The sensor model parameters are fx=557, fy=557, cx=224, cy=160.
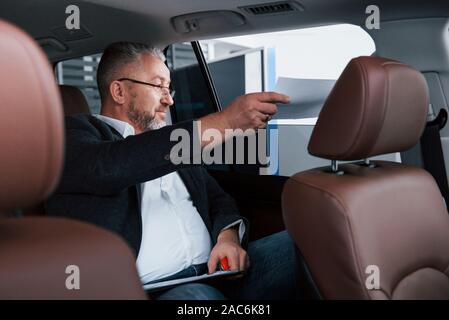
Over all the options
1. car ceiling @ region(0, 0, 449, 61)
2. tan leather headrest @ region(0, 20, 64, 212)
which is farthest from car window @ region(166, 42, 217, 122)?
tan leather headrest @ region(0, 20, 64, 212)

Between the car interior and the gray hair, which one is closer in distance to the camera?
the car interior

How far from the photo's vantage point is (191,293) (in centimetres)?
136

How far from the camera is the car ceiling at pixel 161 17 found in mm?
1888

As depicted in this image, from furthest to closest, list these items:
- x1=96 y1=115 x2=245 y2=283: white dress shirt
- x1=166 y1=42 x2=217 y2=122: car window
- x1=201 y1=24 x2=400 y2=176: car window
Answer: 1. x1=166 y1=42 x2=217 y2=122: car window
2. x1=201 y1=24 x2=400 y2=176: car window
3. x1=96 y1=115 x2=245 y2=283: white dress shirt

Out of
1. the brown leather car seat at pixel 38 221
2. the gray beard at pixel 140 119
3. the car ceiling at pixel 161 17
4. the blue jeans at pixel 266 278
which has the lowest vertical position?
the blue jeans at pixel 266 278

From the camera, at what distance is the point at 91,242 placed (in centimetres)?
90

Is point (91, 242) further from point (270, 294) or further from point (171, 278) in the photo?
point (270, 294)

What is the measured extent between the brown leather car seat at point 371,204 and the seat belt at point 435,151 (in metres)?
0.46

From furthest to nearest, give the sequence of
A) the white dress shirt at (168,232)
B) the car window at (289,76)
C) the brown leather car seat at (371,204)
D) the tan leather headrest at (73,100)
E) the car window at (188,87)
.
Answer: the car window at (188,87) → the tan leather headrest at (73,100) → the car window at (289,76) → the white dress shirt at (168,232) → the brown leather car seat at (371,204)

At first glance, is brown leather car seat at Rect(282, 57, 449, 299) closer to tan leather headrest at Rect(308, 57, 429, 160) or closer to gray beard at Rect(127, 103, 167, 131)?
tan leather headrest at Rect(308, 57, 429, 160)

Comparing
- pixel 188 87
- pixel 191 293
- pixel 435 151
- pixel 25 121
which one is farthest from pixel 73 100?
pixel 25 121

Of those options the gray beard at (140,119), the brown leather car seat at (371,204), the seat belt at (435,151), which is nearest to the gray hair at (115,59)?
the gray beard at (140,119)

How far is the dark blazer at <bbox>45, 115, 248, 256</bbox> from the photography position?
1.40 m

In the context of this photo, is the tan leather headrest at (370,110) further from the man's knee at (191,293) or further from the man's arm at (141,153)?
the man's knee at (191,293)
